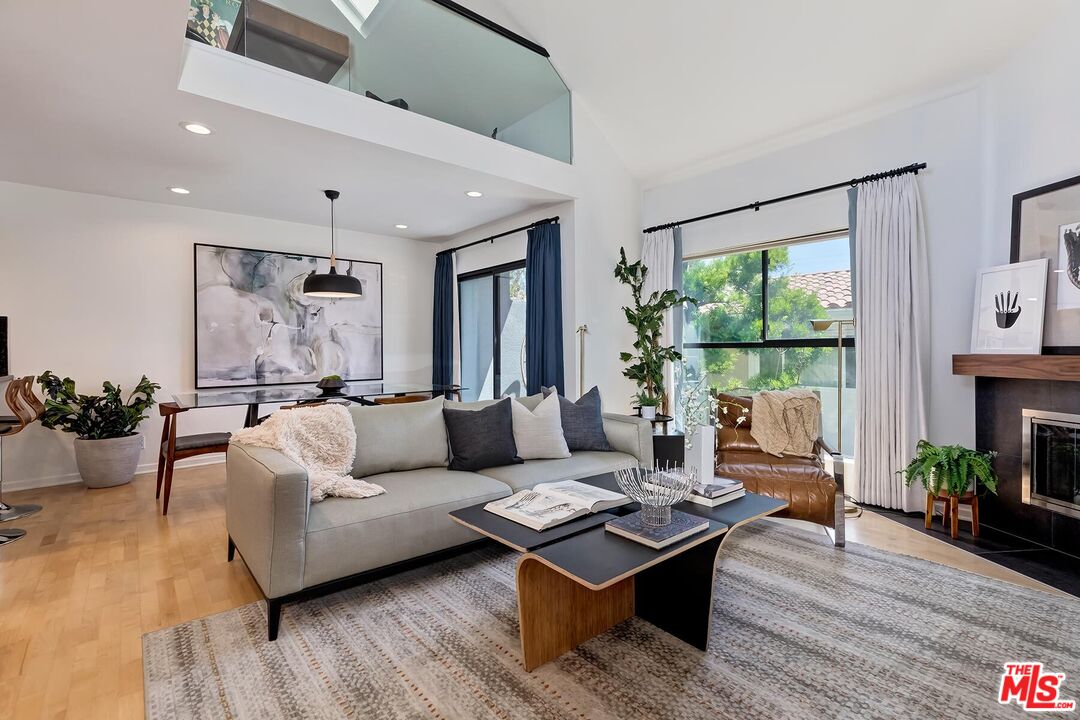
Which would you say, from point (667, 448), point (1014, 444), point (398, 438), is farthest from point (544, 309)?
point (1014, 444)

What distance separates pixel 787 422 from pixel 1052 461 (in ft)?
4.44

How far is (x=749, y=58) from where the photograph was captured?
146 inches

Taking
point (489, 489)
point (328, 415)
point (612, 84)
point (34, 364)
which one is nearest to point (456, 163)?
point (612, 84)

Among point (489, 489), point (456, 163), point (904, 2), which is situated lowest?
point (489, 489)

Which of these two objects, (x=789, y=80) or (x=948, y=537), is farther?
(x=789, y=80)

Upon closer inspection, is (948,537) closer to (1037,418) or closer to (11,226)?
(1037,418)

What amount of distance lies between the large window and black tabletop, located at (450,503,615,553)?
274 cm

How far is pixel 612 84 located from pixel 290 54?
254 centimetres

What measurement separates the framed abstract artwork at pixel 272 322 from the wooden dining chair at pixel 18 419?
1399 mm

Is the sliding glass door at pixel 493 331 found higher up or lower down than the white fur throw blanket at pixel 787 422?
higher up

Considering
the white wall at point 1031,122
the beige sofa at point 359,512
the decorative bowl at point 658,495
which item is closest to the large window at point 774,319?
the white wall at point 1031,122

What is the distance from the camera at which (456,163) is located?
3750 millimetres

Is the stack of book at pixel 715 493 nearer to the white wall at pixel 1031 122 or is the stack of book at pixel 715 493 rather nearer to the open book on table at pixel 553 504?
the open book on table at pixel 553 504

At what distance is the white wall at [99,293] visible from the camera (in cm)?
414
